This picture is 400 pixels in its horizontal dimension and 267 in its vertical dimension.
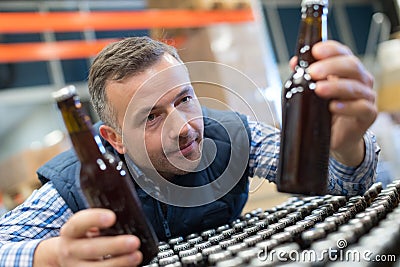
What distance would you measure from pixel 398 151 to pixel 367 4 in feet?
21.7

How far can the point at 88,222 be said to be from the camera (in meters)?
0.80

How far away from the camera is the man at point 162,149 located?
865mm

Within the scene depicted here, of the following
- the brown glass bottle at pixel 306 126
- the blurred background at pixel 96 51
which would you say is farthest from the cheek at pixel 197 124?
the blurred background at pixel 96 51

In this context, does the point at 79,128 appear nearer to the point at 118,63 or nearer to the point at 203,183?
the point at 118,63

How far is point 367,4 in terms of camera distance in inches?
346

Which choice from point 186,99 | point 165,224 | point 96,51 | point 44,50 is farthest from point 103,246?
point 96,51

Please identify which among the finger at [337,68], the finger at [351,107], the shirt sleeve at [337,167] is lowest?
the shirt sleeve at [337,167]

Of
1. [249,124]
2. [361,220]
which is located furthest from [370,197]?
[249,124]

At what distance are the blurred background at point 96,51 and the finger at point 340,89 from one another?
3.68 feet

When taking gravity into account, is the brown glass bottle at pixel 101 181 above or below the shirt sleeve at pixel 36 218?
above

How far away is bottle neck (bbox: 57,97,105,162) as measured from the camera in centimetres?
84

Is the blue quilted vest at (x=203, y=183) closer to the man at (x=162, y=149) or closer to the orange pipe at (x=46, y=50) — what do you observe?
the man at (x=162, y=149)

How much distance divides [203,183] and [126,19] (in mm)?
3558

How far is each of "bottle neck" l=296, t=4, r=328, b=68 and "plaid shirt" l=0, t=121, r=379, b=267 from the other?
0.97ft
